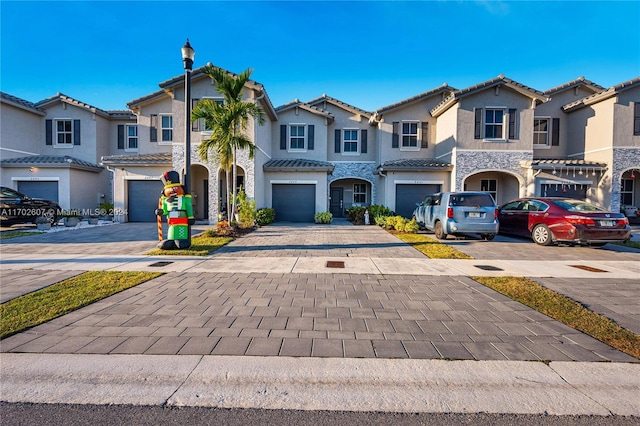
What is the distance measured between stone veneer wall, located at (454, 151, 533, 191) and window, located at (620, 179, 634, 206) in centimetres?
711

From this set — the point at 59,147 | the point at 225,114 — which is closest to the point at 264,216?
the point at 225,114

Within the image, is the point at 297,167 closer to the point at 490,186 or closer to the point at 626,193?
the point at 490,186

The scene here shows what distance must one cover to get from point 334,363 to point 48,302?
14.3ft

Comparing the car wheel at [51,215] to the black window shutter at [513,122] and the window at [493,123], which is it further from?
the black window shutter at [513,122]

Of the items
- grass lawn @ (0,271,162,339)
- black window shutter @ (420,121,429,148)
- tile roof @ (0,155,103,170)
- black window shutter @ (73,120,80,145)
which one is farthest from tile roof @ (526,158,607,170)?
black window shutter @ (73,120,80,145)

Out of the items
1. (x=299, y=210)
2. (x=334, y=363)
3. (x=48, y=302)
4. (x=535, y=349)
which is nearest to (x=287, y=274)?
(x=334, y=363)

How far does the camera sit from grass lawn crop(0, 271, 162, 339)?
3740 mm

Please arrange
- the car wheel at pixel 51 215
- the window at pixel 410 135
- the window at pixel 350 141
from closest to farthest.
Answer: the car wheel at pixel 51 215, the window at pixel 410 135, the window at pixel 350 141

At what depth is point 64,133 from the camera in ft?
→ 65.3

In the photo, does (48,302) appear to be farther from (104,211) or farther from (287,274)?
(104,211)

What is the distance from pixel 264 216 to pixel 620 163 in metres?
18.6

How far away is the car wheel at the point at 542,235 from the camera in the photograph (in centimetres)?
969

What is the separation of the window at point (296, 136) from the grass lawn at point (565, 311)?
15.3 meters

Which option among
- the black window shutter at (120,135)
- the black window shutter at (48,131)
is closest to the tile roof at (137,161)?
the black window shutter at (120,135)
